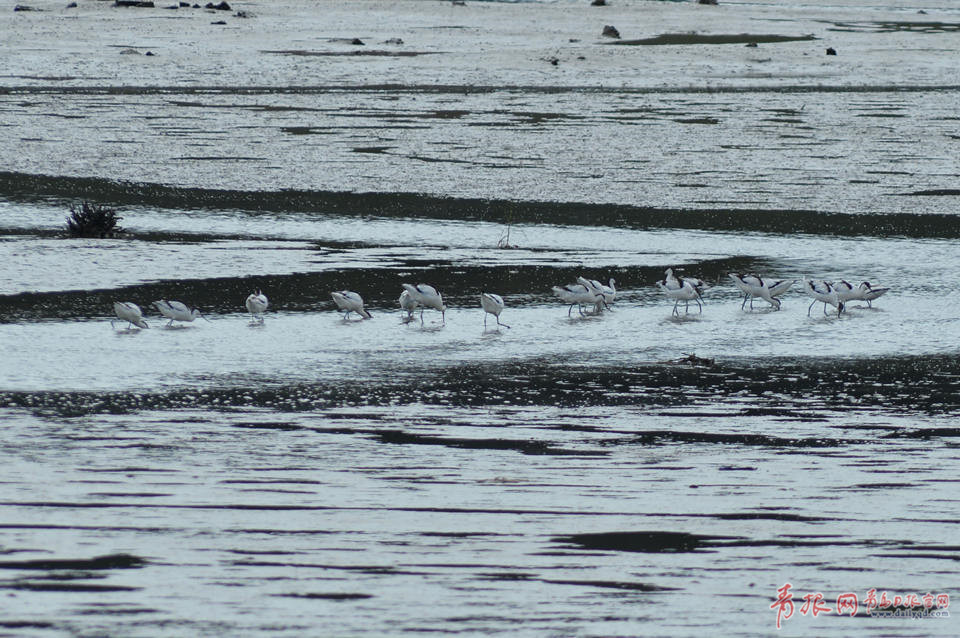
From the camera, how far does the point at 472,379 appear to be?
899cm

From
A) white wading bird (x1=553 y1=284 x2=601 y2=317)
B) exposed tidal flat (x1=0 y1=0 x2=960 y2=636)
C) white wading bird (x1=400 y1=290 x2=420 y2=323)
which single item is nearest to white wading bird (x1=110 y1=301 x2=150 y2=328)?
exposed tidal flat (x1=0 y1=0 x2=960 y2=636)

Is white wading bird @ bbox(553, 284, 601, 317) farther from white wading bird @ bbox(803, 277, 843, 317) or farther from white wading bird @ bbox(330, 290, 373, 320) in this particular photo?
white wading bird @ bbox(803, 277, 843, 317)

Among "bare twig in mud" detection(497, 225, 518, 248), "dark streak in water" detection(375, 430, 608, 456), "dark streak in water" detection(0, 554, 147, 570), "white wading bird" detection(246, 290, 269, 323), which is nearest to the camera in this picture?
"dark streak in water" detection(0, 554, 147, 570)

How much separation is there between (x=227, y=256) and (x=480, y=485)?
7.74 meters

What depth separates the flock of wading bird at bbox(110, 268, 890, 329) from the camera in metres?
10.5

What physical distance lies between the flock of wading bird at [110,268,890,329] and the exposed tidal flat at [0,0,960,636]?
0.13 metres

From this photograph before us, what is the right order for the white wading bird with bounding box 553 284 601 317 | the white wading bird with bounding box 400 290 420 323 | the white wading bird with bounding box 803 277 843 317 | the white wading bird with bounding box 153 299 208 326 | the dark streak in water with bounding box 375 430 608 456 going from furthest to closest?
the white wading bird with bounding box 803 277 843 317
the white wading bird with bounding box 553 284 601 317
the white wading bird with bounding box 400 290 420 323
the white wading bird with bounding box 153 299 208 326
the dark streak in water with bounding box 375 430 608 456

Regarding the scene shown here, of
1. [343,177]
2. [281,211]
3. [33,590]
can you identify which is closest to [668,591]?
[33,590]

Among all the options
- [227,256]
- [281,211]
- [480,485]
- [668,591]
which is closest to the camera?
[668,591]

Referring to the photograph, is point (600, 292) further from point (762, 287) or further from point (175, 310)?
point (175, 310)

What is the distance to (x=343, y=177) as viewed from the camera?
18734mm

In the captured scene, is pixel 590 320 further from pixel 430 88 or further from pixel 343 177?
pixel 430 88

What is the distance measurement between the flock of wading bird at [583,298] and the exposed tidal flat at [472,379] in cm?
13

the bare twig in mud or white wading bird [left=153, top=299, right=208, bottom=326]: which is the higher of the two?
the bare twig in mud
